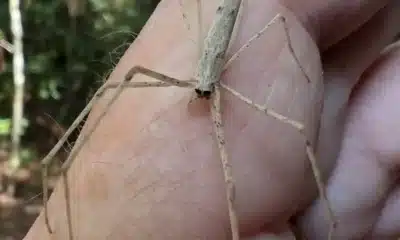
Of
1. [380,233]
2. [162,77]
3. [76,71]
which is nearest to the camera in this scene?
[162,77]

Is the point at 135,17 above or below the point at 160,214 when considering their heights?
above

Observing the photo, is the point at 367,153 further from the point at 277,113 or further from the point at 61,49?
the point at 61,49

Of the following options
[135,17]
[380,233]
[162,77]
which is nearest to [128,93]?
[162,77]

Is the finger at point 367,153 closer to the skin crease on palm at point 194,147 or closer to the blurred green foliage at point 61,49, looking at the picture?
the skin crease on palm at point 194,147

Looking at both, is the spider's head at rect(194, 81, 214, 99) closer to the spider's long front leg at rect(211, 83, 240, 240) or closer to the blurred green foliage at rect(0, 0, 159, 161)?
the spider's long front leg at rect(211, 83, 240, 240)

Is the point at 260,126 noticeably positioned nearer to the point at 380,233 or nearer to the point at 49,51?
the point at 380,233

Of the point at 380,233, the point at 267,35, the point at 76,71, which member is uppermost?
the point at 76,71

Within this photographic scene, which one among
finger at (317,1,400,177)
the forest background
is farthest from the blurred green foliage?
finger at (317,1,400,177)

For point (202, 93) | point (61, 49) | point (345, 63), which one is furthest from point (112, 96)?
point (61, 49)
